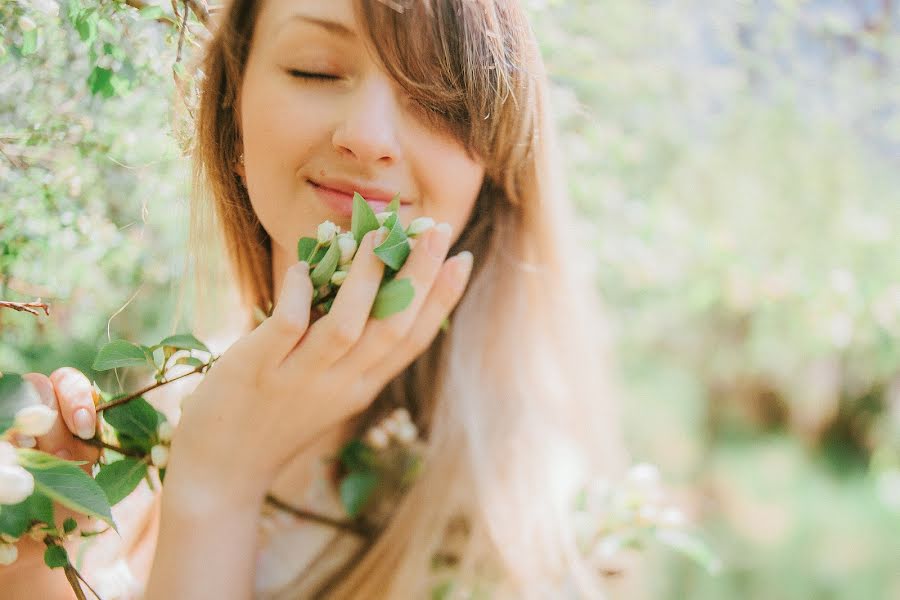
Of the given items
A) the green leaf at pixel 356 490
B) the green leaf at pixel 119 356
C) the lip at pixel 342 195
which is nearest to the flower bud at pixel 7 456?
the green leaf at pixel 119 356

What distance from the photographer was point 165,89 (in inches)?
28.7

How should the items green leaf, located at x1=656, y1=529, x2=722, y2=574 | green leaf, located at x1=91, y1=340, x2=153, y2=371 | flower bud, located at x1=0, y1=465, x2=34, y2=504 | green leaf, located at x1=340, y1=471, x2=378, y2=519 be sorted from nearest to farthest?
flower bud, located at x1=0, y1=465, x2=34, y2=504 < green leaf, located at x1=91, y1=340, x2=153, y2=371 < green leaf, located at x1=656, y1=529, x2=722, y2=574 < green leaf, located at x1=340, y1=471, x2=378, y2=519

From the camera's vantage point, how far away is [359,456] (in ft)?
2.99

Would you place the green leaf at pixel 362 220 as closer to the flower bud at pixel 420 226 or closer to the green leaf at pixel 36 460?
the flower bud at pixel 420 226

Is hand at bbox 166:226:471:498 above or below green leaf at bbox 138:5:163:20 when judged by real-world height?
below

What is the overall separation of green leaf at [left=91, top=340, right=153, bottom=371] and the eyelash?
26cm

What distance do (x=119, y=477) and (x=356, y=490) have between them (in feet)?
1.21

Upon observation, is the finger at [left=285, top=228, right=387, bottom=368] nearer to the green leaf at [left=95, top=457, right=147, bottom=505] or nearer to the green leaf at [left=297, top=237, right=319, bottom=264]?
the green leaf at [left=297, top=237, right=319, bottom=264]

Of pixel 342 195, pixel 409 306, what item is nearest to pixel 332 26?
pixel 342 195

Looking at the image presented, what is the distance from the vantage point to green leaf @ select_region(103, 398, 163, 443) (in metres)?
0.55

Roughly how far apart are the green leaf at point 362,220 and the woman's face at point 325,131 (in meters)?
0.09

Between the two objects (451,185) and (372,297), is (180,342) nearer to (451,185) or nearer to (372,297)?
(372,297)

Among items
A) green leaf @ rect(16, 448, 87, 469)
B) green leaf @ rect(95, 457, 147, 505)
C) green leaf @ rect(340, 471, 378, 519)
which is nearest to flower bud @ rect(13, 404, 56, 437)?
green leaf @ rect(16, 448, 87, 469)

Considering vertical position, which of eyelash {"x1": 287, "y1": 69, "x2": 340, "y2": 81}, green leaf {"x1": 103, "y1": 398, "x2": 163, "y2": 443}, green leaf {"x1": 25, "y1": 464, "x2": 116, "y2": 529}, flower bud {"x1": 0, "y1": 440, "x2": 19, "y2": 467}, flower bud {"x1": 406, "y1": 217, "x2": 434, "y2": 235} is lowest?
green leaf {"x1": 103, "y1": 398, "x2": 163, "y2": 443}
